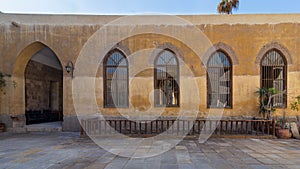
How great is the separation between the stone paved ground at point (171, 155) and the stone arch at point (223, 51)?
10.7ft

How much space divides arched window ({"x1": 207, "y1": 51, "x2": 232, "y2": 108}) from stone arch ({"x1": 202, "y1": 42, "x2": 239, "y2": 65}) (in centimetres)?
16

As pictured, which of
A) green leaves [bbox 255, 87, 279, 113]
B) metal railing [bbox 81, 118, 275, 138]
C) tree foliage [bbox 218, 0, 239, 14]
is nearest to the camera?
metal railing [bbox 81, 118, 275, 138]

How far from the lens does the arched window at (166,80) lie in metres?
7.74

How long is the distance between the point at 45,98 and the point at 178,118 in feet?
24.9

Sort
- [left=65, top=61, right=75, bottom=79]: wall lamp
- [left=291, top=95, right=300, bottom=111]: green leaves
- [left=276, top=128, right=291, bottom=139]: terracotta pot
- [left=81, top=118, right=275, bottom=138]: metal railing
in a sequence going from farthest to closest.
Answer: [left=65, top=61, right=75, bottom=79]: wall lamp < [left=291, top=95, right=300, bottom=111]: green leaves < [left=81, top=118, right=275, bottom=138]: metal railing < [left=276, top=128, right=291, bottom=139]: terracotta pot

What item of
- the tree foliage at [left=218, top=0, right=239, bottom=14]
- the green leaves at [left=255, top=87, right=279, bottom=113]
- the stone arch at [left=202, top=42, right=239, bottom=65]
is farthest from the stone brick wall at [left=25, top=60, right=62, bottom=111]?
the tree foliage at [left=218, top=0, right=239, bottom=14]

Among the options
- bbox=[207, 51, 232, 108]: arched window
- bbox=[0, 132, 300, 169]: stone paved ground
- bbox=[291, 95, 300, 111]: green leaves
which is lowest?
bbox=[0, 132, 300, 169]: stone paved ground

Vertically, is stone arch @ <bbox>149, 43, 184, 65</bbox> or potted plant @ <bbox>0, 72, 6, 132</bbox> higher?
stone arch @ <bbox>149, 43, 184, 65</bbox>

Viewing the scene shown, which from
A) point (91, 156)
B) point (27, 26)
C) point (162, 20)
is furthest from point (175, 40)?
point (27, 26)

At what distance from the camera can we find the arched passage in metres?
8.03

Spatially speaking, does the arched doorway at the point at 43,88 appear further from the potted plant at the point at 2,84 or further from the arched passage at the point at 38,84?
the potted plant at the point at 2,84

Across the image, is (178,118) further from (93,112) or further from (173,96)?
(93,112)

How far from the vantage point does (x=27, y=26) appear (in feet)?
25.1

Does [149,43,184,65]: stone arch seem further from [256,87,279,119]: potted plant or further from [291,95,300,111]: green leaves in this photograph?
[291,95,300,111]: green leaves
